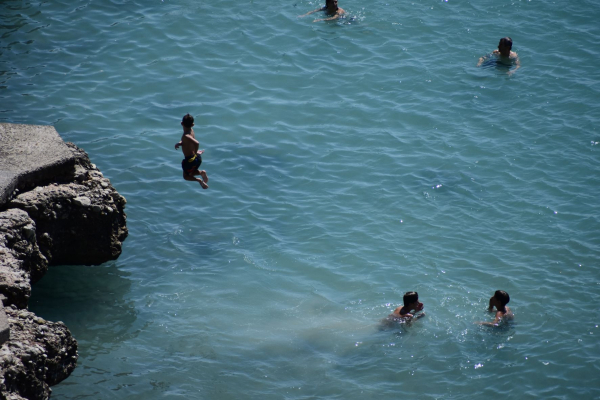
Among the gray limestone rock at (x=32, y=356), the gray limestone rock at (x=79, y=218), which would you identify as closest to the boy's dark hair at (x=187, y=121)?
the gray limestone rock at (x=79, y=218)

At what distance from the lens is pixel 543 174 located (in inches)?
563

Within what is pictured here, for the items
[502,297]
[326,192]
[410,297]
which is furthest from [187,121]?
[502,297]

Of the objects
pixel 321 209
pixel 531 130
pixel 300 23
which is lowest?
pixel 321 209

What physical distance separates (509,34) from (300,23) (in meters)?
6.21

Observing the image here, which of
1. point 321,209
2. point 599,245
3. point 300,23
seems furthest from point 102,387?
point 300,23

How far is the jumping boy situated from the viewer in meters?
10.8

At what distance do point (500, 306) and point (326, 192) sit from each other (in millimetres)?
4581

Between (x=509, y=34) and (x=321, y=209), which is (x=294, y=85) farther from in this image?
(x=509, y=34)

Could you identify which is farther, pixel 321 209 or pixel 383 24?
pixel 383 24

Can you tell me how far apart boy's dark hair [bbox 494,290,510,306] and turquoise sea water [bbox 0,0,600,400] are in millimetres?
402

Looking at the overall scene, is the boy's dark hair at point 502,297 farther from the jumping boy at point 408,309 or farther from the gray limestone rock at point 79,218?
the gray limestone rock at point 79,218

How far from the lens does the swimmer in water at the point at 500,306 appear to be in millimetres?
10711

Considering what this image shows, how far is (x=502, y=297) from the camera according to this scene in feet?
35.1

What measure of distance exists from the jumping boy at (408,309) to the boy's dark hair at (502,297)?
4.13 ft
